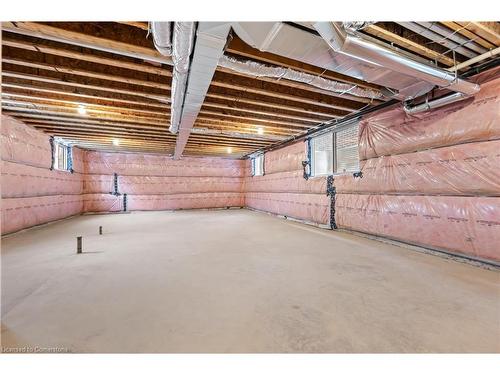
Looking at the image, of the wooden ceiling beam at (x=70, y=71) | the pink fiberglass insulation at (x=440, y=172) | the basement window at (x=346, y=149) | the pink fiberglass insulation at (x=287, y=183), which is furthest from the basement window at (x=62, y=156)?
the pink fiberglass insulation at (x=440, y=172)

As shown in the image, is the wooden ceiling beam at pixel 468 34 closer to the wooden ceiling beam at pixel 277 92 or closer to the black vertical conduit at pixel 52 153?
the wooden ceiling beam at pixel 277 92

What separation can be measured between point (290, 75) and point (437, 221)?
2840 millimetres

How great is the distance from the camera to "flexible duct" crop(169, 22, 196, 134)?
186cm

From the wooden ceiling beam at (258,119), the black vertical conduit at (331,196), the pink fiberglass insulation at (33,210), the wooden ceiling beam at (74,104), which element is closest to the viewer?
the wooden ceiling beam at (74,104)

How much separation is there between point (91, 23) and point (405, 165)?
4.42 metres

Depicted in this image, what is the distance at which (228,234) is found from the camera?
15.8 feet

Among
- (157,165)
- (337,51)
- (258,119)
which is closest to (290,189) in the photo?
(258,119)

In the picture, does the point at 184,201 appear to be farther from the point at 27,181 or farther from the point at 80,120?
the point at 80,120

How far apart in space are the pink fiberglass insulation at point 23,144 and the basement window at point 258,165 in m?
6.38

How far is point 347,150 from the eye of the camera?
17.0ft

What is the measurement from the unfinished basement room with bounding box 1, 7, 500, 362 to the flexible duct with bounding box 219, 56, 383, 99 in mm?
24

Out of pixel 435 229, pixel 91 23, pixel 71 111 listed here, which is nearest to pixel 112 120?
pixel 71 111

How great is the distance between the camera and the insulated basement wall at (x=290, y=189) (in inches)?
231
